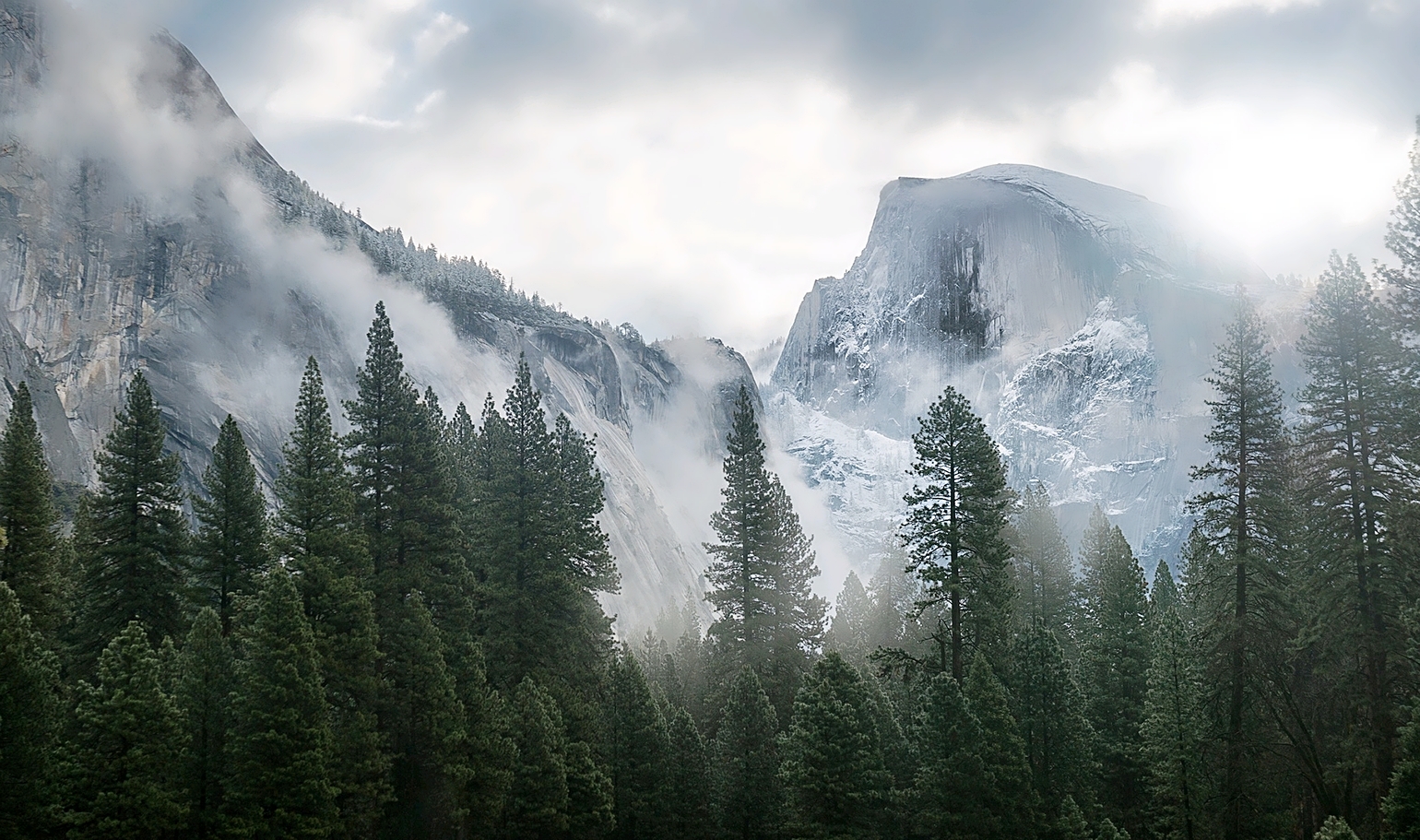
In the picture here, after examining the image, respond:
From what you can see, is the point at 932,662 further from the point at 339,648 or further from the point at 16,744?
the point at 16,744

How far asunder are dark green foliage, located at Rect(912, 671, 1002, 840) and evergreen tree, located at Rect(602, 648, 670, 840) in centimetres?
977

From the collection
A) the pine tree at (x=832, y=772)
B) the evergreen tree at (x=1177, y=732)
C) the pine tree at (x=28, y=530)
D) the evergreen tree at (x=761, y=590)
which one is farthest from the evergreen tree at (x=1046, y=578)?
the pine tree at (x=28, y=530)

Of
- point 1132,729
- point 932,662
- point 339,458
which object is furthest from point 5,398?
point 1132,729

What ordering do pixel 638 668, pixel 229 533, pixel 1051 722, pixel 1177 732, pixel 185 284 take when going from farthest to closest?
pixel 185 284
pixel 638 668
pixel 1051 722
pixel 229 533
pixel 1177 732

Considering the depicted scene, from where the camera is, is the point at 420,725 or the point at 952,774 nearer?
the point at 952,774

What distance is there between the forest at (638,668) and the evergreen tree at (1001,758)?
109mm

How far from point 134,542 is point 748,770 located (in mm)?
21438

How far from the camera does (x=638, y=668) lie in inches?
1401

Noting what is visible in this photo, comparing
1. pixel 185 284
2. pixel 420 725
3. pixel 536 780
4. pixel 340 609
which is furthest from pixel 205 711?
pixel 185 284

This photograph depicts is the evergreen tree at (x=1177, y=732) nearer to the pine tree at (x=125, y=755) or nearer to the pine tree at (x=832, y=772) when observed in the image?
the pine tree at (x=832, y=772)

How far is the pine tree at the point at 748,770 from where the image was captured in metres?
33.3

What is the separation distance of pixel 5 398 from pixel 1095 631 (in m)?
75.0

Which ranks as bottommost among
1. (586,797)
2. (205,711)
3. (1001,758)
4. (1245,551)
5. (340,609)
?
(586,797)

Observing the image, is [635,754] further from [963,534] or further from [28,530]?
[28,530]
